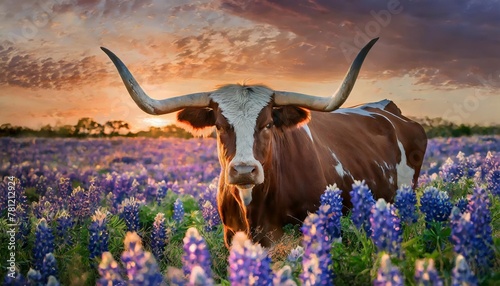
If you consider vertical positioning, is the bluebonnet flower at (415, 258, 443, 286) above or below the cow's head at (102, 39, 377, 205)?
below

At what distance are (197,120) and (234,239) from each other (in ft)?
10.4

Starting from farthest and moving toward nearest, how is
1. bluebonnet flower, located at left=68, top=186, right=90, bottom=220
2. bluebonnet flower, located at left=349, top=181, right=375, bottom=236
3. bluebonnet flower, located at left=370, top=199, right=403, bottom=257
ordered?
bluebonnet flower, located at left=68, top=186, right=90, bottom=220, bluebonnet flower, located at left=349, top=181, right=375, bottom=236, bluebonnet flower, located at left=370, top=199, right=403, bottom=257

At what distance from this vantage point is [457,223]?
2.75 metres

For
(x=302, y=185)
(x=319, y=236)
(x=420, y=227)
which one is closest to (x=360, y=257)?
(x=319, y=236)

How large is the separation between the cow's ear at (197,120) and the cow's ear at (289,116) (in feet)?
2.04

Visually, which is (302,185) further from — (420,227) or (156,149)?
(156,149)

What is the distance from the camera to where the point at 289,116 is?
5465 millimetres

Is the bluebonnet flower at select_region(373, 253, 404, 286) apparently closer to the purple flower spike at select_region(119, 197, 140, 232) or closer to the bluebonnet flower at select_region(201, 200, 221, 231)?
the purple flower spike at select_region(119, 197, 140, 232)

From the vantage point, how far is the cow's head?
4.62 meters

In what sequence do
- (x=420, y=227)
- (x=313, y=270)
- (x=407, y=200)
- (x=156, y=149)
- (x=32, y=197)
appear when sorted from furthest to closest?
(x=156, y=149), (x=32, y=197), (x=420, y=227), (x=407, y=200), (x=313, y=270)

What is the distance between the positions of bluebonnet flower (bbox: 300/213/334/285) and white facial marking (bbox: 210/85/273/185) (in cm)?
182

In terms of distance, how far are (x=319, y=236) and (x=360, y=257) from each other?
465 mm

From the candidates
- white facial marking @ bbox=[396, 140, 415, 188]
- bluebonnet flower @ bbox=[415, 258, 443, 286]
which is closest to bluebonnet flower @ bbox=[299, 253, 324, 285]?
bluebonnet flower @ bbox=[415, 258, 443, 286]

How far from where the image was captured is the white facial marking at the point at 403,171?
323 inches
